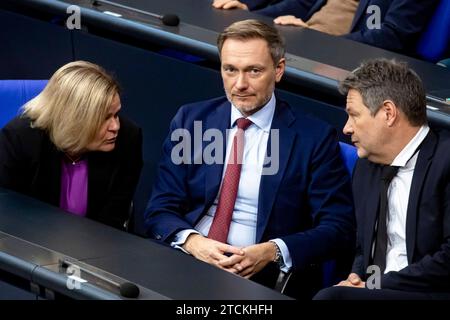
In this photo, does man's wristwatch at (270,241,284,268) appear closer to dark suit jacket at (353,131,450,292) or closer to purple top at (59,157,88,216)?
dark suit jacket at (353,131,450,292)

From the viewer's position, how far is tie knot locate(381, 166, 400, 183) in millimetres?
2816

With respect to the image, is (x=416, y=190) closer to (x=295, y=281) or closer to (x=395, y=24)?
(x=295, y=281)

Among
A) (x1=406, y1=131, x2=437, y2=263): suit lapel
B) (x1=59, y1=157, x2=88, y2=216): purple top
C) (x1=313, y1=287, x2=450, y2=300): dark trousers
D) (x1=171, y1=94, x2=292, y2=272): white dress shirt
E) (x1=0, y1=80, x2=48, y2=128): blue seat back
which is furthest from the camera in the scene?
(x1=0, y1=80, x2=48, y2=128): blue seat back

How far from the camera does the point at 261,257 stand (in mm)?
2879

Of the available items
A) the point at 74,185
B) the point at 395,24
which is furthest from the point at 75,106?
the point at 395,24

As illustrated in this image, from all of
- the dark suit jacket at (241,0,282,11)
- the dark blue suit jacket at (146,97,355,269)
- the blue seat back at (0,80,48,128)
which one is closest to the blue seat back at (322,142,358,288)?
the dark blue suit jacket at (146,97,355,269)

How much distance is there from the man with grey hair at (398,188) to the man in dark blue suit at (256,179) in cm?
12

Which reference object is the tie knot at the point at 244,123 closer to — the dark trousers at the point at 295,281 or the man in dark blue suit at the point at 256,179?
the man in dark blue suit at the point at 256,179

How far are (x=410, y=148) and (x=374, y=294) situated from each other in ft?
1.14

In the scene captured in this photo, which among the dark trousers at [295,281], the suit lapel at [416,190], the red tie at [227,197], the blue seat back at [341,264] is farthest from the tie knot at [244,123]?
the suit lapel at [416,190]

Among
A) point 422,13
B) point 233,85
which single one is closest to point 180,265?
point 233,85

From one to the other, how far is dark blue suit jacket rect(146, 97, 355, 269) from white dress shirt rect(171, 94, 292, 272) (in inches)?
0.8
